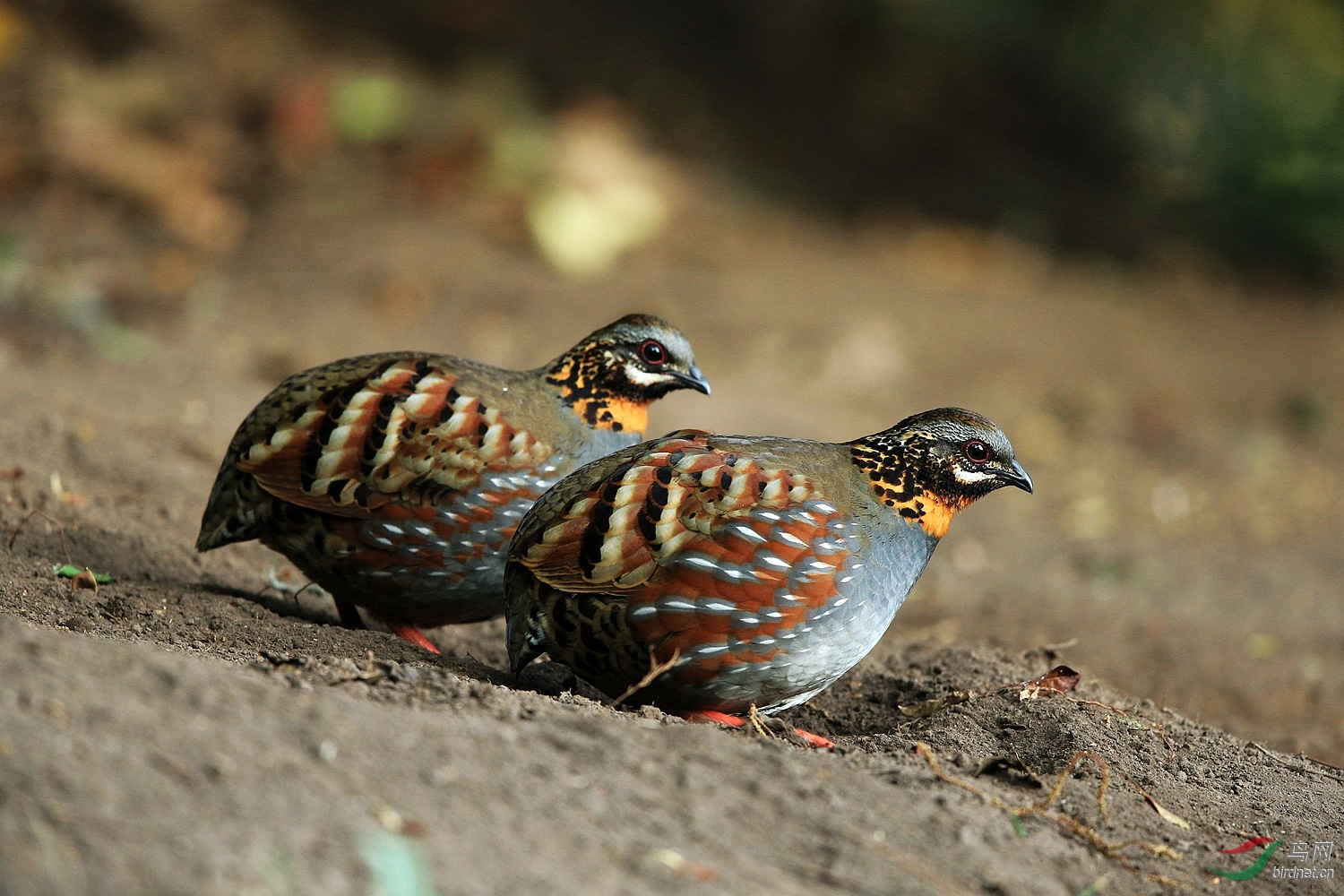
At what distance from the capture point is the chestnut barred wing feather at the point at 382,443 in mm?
4824

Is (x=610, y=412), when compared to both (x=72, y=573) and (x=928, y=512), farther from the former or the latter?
(x=72, y=573)

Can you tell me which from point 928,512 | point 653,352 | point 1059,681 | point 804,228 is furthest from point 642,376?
point 804,228

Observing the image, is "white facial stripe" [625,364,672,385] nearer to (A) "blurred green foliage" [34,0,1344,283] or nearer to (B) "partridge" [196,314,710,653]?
(B) "partridge" [196,314,710,653]

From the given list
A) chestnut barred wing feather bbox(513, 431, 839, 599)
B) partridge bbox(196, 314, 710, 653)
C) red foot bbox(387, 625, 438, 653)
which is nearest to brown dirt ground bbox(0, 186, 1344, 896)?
red foot bbox(387, 625, 438, 653)

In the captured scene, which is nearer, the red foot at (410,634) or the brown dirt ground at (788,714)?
the brown dirt ground at (788,714)

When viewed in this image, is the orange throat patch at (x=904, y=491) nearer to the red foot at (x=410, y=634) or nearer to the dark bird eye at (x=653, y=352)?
the dark bird eye at (x=653, y=352)

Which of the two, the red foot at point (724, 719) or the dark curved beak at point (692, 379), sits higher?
the dark curved beak at point (692, 379)

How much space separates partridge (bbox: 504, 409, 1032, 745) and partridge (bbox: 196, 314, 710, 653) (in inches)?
16.6

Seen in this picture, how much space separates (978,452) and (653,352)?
141 centimetres

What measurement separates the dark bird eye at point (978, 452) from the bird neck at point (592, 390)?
143 cm

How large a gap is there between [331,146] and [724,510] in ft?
34.7

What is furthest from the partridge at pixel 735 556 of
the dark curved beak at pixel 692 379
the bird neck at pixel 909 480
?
the dark curved beak at pixel 692 379

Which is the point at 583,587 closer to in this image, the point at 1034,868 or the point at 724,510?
the point at 724,510

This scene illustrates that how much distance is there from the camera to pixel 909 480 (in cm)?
443
